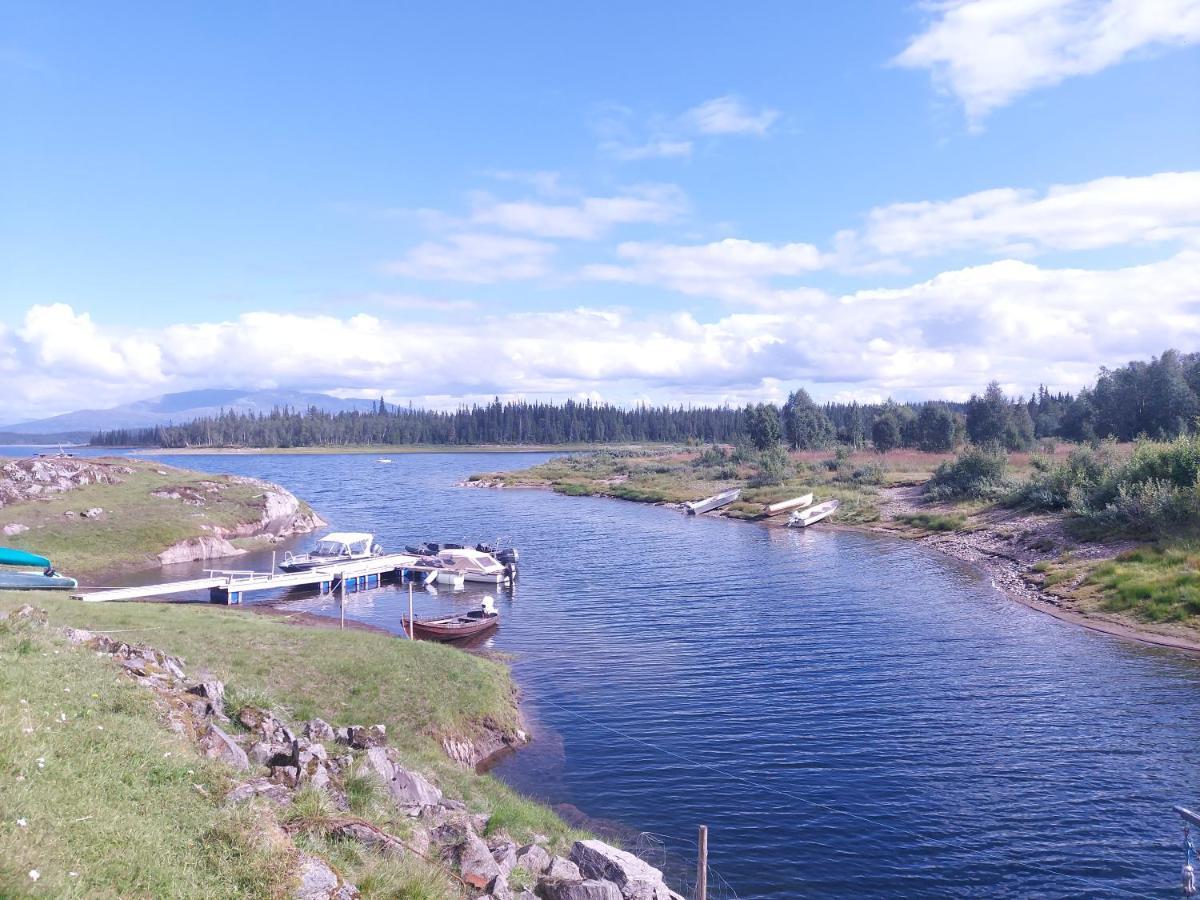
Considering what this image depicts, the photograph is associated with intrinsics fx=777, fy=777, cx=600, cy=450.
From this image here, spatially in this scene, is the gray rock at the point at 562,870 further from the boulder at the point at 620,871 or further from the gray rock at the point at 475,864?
the gray rock at the point at 475,864

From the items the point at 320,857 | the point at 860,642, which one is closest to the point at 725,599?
the point at 860,642

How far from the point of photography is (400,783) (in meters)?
14.6

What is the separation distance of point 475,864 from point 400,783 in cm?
387

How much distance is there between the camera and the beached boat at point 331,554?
5022 cm

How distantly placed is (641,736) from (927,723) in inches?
353

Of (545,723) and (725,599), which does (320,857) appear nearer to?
(545,723)

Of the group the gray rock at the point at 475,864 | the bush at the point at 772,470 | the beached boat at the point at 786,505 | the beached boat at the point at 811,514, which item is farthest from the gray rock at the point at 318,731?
the bush at the point at 772,470

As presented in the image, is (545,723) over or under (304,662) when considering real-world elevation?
under

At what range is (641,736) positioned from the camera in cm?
2375

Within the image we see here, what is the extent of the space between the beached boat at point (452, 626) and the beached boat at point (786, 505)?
5044cm

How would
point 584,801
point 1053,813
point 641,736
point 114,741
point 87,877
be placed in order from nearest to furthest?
1. point 87,877
2. point 114,741
3. point 1053,813
4. point 584,801
5. point 641,736

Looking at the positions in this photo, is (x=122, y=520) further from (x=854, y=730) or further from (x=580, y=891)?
(x=580, y=891)

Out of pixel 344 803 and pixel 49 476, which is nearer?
pixel 344 803

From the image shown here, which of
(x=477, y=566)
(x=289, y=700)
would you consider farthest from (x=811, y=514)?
(x=289, y=700)
